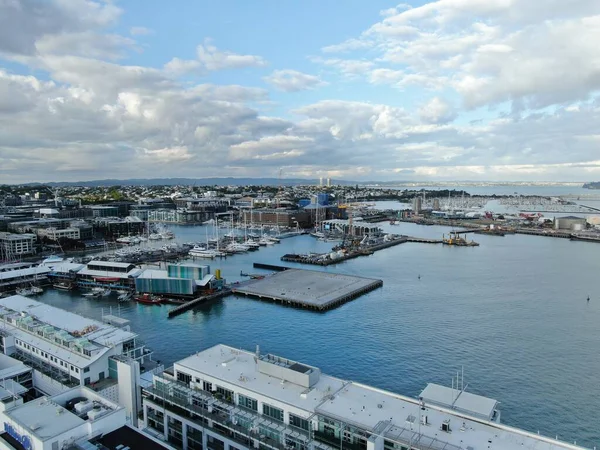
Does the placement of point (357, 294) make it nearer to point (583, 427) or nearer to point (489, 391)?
point (489, 391)

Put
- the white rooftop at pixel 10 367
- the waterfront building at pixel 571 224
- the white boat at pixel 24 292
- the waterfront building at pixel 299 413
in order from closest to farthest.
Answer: the waterfront building at pixel 299 413, the white rooftop at pixel 10 367, the white boat at pixel 24 292, the waterfront building at pixel 571 224

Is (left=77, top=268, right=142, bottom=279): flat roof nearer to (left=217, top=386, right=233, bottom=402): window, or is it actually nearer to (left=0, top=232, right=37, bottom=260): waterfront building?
(left=0, top=232, right=37, bottom=260): waterfront building

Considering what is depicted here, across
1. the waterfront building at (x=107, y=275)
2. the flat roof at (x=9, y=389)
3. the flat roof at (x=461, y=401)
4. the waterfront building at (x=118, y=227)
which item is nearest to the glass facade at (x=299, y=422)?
the flat roof at (x=461, y=401)

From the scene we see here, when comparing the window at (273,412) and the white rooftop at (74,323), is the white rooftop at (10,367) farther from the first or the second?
the window at (273,412)

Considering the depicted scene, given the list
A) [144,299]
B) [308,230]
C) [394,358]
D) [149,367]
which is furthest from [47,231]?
[394,358]

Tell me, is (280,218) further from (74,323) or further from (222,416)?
(222,416)

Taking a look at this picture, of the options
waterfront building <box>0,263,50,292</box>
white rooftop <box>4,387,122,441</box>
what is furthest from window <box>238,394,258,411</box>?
waterfront building <box>0,263,50,292</box>

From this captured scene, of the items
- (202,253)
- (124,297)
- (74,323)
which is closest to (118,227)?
(202,253)

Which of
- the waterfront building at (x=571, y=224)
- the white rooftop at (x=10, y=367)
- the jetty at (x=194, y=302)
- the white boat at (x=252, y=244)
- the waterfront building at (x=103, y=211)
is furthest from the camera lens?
the waterfront building at (x=103, y=211)
